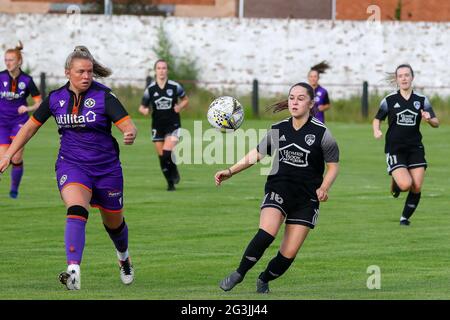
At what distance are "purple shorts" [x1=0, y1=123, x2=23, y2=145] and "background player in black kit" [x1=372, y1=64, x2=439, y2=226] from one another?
19.9 ft

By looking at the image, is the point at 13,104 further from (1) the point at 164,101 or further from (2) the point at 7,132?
(1) the point at 164,101

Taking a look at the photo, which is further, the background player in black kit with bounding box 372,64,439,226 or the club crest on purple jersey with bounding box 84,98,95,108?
the background player in black kit with bounding box 372,64,439,226

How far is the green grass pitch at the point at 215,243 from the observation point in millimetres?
11500

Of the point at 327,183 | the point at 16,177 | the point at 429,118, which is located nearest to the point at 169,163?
the point at 16,177

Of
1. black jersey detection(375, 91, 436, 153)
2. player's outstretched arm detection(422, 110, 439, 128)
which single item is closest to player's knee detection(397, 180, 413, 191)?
black jersey detection(375, 91, 436, 153)

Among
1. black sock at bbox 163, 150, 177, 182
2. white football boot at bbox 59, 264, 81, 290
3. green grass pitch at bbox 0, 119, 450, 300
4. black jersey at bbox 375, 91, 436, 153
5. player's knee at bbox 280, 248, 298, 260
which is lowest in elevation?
green grass pitch at bbox 0, 119, 450, 300

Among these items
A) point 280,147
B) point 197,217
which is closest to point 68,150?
point 280,147

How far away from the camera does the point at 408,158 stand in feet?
56.8

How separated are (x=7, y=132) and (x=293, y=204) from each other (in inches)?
390

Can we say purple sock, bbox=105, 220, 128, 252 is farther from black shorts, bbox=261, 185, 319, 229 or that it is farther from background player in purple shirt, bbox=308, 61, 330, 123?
background player in purple shirt, bbox=308, 61, 330, 123

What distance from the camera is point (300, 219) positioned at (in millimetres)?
11023

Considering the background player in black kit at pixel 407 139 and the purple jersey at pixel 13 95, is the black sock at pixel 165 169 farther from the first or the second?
the background player in black kit at pixel 407 139

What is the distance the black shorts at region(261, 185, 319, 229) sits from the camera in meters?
11.0
